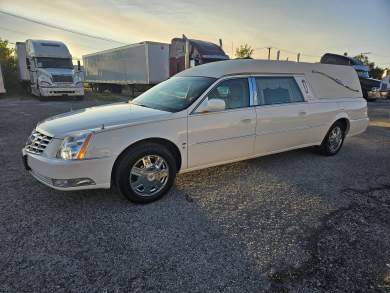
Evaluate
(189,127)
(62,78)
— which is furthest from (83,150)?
(62,78)

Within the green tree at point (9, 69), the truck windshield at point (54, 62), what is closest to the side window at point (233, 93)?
the truck windshield at point (54, 62)

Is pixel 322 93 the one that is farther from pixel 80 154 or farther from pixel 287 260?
pixel 80 154

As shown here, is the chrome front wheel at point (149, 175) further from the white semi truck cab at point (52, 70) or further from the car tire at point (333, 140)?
the white semi truck cab at point (52, 70)

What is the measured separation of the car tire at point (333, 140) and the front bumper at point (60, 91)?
563 inches

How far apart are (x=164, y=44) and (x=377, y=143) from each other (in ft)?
41.1

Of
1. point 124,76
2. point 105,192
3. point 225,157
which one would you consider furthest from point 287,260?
point 124,76

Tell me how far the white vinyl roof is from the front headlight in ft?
6.92

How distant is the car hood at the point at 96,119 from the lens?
3.06 meters

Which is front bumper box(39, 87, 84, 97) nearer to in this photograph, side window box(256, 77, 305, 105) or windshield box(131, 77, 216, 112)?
windshield box(131, 77, 216, 112)

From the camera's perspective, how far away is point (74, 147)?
2.90 m

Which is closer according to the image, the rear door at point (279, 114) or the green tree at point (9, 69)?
the rear door at point (279, 114)

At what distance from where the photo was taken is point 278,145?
4.57 meters

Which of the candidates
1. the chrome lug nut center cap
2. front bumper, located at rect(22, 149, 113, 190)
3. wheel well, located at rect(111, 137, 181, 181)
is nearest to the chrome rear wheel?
wheel well, located at rect(111, 137, 181, 181)

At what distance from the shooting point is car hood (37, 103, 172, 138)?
3.06 metres
